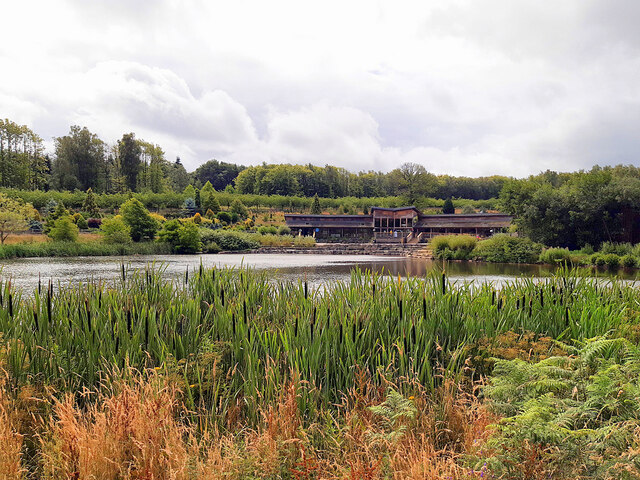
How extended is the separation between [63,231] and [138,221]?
6034mm

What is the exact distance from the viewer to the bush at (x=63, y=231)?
34125 millimetres

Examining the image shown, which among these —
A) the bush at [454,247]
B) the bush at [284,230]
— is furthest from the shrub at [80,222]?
the bush at [454,247]

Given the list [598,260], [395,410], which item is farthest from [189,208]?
[395,410]

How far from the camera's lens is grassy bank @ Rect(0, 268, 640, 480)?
7.98ft

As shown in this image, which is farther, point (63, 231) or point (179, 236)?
point (179, 236)

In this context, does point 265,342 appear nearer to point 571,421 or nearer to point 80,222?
point 571,421

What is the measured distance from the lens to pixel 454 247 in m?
34.6

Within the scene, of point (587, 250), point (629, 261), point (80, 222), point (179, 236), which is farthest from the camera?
point (80, 222)

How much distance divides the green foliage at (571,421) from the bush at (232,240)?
135ft

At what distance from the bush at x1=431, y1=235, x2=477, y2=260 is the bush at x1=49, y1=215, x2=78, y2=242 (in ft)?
93.7

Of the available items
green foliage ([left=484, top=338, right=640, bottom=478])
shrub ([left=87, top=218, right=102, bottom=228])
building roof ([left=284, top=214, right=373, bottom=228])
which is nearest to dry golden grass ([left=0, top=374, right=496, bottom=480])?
green foliage ([left=484, top=338, right=640, bottom=478])

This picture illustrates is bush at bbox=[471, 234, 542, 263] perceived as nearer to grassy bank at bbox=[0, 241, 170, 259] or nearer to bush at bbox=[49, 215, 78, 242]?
grassy bank at bbox=[0, 241, 170, 259]

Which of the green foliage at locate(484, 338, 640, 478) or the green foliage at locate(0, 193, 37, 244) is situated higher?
the green foliage at locate(0, 193, 37, 244)

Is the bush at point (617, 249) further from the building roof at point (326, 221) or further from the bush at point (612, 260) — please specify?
the building roof at point (326, 221)
